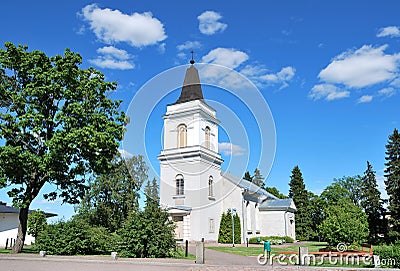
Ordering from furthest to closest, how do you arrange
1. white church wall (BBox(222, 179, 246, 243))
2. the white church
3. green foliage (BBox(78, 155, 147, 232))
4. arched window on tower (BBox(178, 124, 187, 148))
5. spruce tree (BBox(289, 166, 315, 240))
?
1. spruce tree (BBox(289, 166, 315, 240))
2. white church wall (BBox(222, 179, 246, 243))
3. arched window on tower (BBox(178, 124, 187, 148))
4. the white church
5. green foliage (BBox(78, 155, 147, 232))

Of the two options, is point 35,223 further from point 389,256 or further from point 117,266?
point 389,256

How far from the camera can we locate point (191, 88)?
1484 inches

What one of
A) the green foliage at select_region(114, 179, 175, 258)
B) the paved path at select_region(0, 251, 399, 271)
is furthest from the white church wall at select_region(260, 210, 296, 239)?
the paved path at select_region(0, 251, 399, 271)

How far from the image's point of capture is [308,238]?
55500 mm

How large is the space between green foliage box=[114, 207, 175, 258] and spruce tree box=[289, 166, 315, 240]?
3944cm

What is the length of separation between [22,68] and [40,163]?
5.52 metres

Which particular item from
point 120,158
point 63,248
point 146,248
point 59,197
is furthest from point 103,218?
point 146,248

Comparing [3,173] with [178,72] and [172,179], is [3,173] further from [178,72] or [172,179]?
[172,179]

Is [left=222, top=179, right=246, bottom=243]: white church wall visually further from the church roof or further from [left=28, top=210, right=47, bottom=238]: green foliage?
[left=28, top=210, right=47, bottom=238]: green foliage

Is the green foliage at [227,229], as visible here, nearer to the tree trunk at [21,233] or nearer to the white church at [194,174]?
the white church at [194,174]

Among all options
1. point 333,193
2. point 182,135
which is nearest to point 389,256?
point 182,135

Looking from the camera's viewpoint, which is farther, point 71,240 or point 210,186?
point 210,186

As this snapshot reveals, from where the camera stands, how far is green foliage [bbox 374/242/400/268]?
15.1m

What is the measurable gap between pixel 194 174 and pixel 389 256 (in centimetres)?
2175
